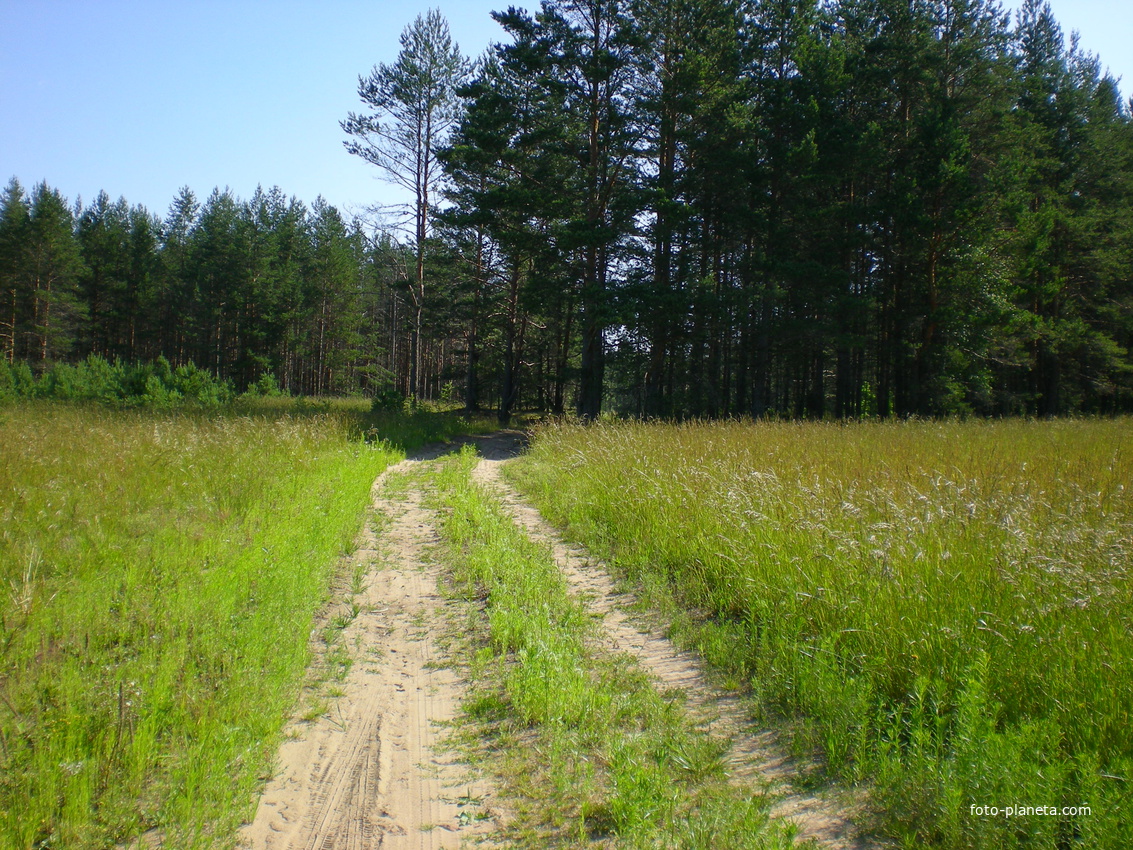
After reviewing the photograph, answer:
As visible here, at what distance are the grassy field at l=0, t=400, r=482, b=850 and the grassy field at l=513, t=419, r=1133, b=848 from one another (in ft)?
9.52

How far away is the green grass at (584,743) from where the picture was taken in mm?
2742

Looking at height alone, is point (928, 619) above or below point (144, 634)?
above

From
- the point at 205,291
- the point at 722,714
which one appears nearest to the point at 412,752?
the point at 722,714

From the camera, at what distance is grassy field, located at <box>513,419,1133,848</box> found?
2.65 meters

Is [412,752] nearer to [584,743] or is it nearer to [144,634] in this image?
[584,743]

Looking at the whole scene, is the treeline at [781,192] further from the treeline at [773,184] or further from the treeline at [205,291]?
the treeline at [205,291]

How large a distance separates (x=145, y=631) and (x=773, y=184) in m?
24.1

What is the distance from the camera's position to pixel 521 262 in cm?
2612

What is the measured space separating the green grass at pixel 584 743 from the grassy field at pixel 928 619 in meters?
0.62

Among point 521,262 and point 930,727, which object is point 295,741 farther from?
point 521,262

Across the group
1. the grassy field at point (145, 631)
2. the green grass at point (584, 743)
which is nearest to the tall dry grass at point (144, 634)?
the grassy field at point (145, 631)

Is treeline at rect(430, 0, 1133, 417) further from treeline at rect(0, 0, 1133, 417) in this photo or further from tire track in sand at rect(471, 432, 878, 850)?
tire track in sand at rect(471, 432, 878, 850)

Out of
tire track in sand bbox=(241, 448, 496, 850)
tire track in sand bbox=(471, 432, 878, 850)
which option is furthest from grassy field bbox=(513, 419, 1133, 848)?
tire track in sand bbox=(241, 448, 496, 850)

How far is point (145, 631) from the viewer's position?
155 inches
